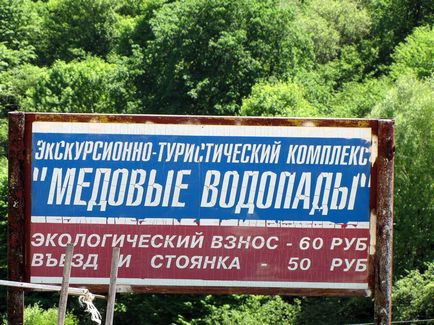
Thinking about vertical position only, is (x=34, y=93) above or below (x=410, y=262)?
above

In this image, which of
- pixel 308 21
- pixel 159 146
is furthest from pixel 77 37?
pixel 159 146

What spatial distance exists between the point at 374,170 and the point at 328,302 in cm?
3149

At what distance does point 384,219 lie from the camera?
1137cm

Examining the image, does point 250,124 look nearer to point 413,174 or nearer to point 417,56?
point 413,174

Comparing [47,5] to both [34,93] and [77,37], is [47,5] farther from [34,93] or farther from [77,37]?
[34,93]

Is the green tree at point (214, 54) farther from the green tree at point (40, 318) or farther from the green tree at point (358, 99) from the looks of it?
the green tree at point (40, 318)

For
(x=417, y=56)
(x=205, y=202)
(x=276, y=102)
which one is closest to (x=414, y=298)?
(x=276, y=102)

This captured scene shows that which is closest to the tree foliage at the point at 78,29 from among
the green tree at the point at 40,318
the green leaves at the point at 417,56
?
the green leaves at the point at 417,56

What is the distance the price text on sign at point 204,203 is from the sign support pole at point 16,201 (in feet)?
0.40

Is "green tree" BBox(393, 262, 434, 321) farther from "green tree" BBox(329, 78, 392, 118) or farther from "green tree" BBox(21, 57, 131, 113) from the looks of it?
"green tree" BBox(21, 57, 131, 113)

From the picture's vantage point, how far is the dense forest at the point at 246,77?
1715 inches

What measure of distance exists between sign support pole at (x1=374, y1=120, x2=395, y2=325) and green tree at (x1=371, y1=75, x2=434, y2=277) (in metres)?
32.6

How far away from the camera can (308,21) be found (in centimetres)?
8144

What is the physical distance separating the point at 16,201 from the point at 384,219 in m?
3.75
